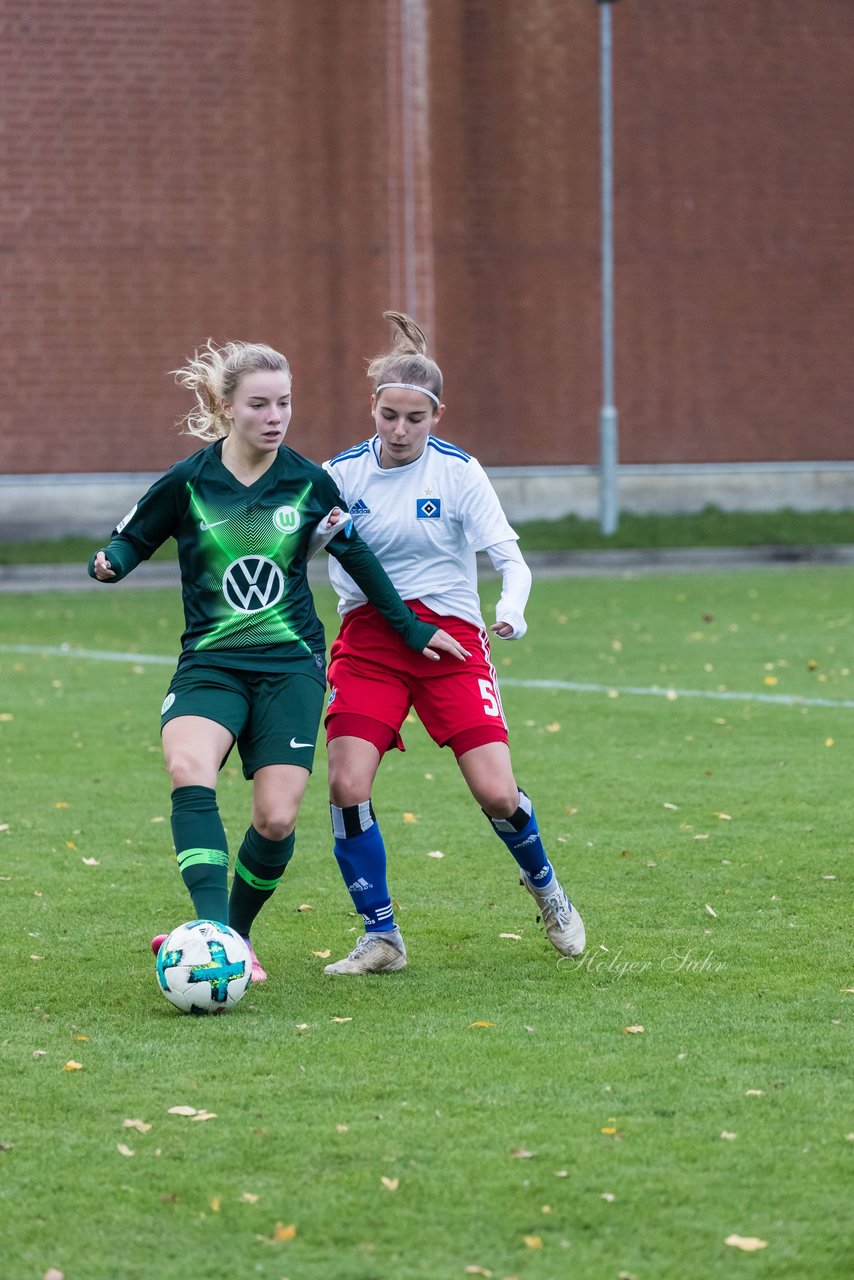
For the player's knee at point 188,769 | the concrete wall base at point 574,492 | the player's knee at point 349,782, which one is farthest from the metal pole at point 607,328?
the player's knee at point 188,769

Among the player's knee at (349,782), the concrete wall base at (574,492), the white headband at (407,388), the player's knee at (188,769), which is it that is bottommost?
the concrete wall base at (574,492)

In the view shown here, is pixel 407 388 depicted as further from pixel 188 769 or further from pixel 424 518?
pixel 188 769

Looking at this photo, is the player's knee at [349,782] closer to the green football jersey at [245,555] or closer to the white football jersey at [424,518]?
the green football jersey at [245,555]

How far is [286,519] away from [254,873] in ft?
3.50

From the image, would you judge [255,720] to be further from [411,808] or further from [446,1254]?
[411,808]

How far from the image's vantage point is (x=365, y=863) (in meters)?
5.63

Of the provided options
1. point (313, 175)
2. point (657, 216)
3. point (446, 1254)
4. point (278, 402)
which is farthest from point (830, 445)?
point (446, 1254)

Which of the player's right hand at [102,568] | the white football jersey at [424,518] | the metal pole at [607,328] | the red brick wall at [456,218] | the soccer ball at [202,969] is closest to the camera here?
the soccer ball at [202,969]

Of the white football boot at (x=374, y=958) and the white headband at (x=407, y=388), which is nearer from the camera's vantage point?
the white headband at (x=407, y=388)

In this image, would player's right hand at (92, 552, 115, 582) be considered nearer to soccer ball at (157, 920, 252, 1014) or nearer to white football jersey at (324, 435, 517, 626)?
white football jersey at (324, 435, 517, 626)

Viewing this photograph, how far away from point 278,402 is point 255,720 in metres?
0.93

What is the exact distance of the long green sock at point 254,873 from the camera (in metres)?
5.42

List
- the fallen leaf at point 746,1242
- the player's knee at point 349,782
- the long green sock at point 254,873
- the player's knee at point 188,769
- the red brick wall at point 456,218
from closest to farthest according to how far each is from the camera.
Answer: the fallen leaf at point 746,1242, the player's knee at point 188,769, the long green sock at point 254,873, the player's knee at point 349,782, the red brick wall at point 456,218

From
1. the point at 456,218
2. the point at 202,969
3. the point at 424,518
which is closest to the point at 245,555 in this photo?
the point at 424,518
